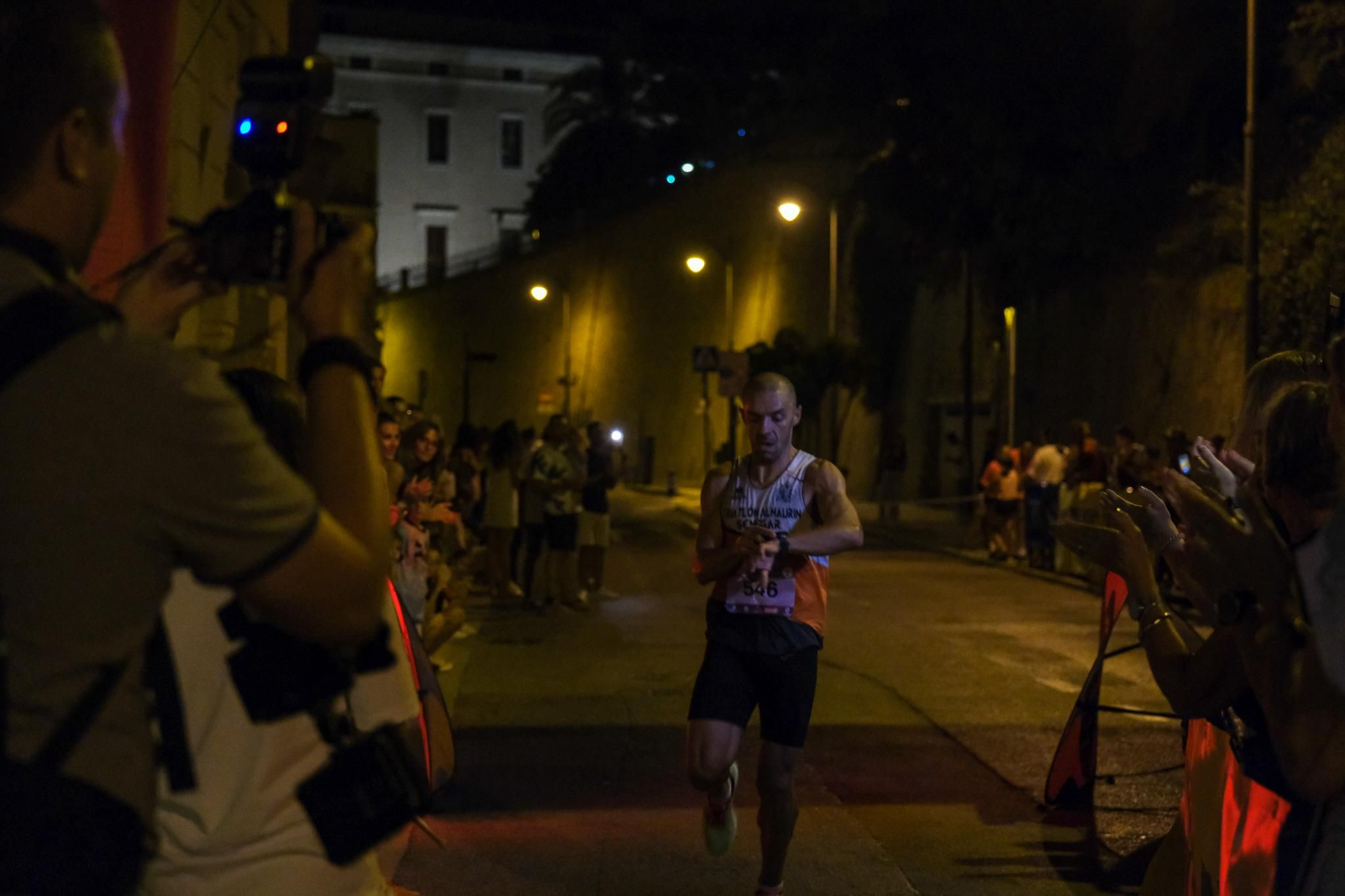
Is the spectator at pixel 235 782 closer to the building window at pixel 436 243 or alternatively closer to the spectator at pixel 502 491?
the spectator at pixel 502 491

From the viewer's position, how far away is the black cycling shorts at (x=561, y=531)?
1555 centimetres

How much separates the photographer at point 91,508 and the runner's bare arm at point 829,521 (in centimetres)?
374

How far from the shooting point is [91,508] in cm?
160

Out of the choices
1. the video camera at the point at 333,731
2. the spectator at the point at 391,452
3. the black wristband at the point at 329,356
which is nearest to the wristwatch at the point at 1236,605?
the video camera at the point at 333,731

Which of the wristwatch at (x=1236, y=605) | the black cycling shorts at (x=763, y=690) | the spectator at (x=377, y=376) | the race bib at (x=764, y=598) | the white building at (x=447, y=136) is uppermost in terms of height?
the white building at (x=447, y=136)

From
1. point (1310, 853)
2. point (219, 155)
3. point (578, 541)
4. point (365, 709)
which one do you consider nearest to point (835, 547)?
point (1310, 853)

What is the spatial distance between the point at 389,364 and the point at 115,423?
2614 inches

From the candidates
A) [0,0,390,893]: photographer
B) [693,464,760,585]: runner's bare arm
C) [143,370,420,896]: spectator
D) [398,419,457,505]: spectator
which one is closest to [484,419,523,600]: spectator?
[398,419,457,505]: spectator

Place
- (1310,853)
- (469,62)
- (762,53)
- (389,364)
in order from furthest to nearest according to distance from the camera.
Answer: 1. (469,62)
2. (389,364)
3. (762,53)
4. (1310,853)

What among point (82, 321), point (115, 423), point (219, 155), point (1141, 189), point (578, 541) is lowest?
point (578, 541)

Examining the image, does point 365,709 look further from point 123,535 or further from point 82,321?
point 82,321

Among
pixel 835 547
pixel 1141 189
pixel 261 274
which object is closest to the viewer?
pixel 261 274

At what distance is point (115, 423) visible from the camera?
160 cm

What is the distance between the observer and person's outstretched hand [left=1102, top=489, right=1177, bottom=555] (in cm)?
320
